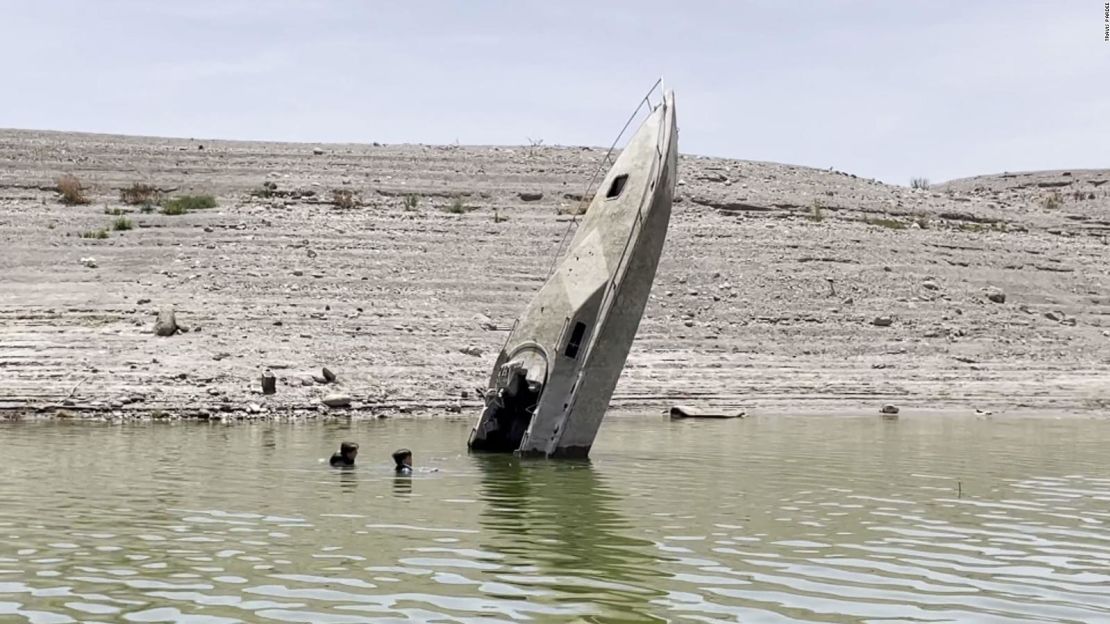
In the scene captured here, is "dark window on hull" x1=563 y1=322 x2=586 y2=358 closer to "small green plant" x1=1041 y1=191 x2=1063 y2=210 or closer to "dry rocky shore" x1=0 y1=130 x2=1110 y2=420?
"dry rocky shore" x1=0 y1=130 x2=1110 y2=420

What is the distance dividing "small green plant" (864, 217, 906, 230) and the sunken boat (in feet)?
74.5

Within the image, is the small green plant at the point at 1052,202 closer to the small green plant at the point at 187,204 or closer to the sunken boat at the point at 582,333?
the small green plant at the point at 187,204

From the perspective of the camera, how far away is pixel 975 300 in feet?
122

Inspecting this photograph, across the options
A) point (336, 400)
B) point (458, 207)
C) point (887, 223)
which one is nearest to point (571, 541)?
point (336, 400)

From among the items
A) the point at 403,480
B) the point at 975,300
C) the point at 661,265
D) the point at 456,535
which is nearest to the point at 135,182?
the point at 661,265

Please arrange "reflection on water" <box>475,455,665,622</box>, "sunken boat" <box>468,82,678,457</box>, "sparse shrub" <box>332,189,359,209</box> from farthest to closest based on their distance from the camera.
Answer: "sparse shrub" <box>332,189,359,209</box> → "sunken boat" <box>468,82,678,457</box> → "reflection on water" <box>475,455,665,622</box>

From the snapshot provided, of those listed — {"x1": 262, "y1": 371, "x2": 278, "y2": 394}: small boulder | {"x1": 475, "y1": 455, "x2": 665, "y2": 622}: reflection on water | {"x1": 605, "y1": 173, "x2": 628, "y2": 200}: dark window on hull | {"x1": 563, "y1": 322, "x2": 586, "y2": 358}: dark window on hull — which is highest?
{"x1": 605, "y1": 173, "x2": 628, "y2": 200}: dark window on hull

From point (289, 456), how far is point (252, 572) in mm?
8291

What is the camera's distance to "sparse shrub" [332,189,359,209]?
3959 centimetres

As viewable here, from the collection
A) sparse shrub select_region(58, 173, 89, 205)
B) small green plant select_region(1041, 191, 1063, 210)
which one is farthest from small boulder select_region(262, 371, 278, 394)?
small green plant select_region(1041, 191, 1063, 210)

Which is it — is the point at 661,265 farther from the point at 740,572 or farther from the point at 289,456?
the point at 740,572

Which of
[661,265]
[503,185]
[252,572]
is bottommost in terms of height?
[252,572]

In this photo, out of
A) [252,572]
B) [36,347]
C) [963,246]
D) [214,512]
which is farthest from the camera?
[963,246]

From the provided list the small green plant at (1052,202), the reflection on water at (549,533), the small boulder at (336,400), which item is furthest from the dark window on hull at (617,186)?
the small green plant at (1052,202)
